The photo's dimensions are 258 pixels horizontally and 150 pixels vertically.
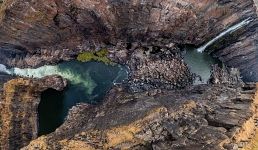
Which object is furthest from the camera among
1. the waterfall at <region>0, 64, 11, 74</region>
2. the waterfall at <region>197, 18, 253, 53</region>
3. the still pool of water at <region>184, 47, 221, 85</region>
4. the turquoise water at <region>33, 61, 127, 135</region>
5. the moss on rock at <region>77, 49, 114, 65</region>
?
the waterfall at <region>0, 64, 11, 74</region>

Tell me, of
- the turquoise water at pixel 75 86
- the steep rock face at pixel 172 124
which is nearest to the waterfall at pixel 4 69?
the turquoise water at pixel 75 86

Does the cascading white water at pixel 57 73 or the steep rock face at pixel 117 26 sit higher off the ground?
the steep rock face at pixel 117 26

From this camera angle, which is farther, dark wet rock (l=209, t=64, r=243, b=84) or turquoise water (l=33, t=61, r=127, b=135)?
turquoise water (l=33, t=61, r=127, b=135)

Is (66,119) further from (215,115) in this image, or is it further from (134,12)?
(215,115)

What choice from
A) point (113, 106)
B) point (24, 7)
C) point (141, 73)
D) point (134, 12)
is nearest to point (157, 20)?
point (134, 12)

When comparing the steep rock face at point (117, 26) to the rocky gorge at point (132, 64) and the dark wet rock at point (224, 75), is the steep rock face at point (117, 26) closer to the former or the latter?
the rocky gorge at point (132, 64)

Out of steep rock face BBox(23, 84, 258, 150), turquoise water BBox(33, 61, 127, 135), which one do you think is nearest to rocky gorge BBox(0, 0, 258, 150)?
steep rock face BBox(23, 84, 258, 150)

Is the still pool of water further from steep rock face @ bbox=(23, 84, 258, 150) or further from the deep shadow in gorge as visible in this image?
the deep shadow in gorge
